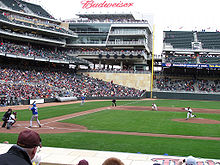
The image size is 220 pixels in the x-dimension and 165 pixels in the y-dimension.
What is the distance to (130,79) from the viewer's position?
6944 cm

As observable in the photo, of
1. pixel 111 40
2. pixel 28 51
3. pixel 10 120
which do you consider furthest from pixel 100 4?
pixel 10 120

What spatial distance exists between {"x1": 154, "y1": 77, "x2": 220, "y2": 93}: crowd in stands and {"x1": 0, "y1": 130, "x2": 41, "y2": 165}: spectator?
65793 millimetres

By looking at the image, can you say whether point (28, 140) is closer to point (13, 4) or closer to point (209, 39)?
point (13, 4)

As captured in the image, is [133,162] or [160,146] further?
[160,146]

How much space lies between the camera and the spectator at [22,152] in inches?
104

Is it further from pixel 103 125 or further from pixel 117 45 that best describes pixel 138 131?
pixel 117 45

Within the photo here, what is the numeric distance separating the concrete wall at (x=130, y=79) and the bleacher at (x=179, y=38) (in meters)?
15.3

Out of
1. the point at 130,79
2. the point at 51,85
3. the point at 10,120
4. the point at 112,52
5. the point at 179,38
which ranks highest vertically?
the point at 179,38

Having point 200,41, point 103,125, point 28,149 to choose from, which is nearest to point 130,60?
point 200,41

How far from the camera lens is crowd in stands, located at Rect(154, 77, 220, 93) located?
66.6 metres

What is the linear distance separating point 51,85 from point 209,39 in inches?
1961

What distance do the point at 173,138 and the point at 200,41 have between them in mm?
66493

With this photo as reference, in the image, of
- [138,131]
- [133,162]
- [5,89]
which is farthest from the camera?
[5,89]

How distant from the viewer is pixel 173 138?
16.5m
